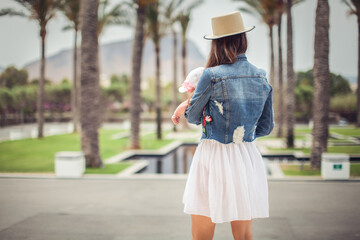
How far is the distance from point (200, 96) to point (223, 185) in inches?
21.2

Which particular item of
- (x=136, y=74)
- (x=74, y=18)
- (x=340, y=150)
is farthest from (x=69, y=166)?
(x=74, y=18)

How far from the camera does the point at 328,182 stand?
7.09 m

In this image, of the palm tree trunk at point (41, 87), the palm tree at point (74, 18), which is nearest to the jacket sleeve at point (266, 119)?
the palm tree trunk at point (41, 87)

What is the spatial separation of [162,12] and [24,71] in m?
15.1

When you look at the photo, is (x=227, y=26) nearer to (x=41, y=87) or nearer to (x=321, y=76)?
(x=321, y=76)

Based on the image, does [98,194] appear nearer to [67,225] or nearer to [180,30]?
[67,225]

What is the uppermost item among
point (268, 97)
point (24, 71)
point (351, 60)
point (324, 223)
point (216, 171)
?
point (24, 71)

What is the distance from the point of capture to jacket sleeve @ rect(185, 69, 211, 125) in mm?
1904

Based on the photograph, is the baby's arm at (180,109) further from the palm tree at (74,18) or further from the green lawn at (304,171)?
the palm tree at (74,18)

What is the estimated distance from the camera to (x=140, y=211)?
5.13m

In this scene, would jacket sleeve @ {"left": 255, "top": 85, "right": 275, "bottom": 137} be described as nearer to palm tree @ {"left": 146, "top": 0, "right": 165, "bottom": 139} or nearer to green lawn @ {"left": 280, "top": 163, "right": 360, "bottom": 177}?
green lawn @ {"left": 280, "top": 163, "right": 360, "bottom": 177}

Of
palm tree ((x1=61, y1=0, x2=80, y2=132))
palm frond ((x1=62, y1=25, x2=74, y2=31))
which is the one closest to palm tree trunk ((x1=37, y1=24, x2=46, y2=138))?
palm tree ((x1=61, y1=0, x2=80, y2=132))

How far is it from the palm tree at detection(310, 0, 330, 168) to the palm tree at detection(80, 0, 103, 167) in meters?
5.35

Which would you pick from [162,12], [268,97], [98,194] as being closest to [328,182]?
[98,194]
